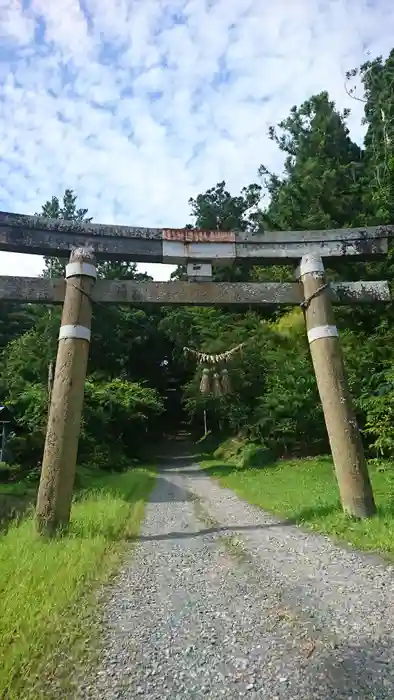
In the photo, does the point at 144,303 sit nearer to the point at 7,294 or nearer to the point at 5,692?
the point at 7,294

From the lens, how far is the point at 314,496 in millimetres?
10508

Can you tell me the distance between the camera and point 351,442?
7496mm

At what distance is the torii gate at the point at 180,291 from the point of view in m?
7.25

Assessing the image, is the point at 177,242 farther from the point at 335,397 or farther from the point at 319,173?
the point at 319,173

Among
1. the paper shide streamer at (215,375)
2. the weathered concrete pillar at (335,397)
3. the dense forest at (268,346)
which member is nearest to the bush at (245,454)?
the dense forest at (268,346)

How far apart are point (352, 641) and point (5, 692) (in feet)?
7.20

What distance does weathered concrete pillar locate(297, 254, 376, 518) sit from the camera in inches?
287

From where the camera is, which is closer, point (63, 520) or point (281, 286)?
point (63, 520)

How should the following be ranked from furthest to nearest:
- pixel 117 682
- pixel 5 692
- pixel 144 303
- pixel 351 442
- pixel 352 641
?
pixel 144 303 < pixel 351 442 < pixel 352 641 < pixel 117 682 < pixel 5 692

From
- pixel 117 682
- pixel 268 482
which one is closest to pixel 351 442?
pixel 117 682

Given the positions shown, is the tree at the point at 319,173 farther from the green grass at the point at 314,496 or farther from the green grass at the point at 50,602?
the green grass at the point at 50,602

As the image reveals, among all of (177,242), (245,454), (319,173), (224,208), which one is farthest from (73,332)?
(224,208)

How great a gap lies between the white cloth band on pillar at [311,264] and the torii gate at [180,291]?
17mm

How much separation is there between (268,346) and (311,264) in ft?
49.0
